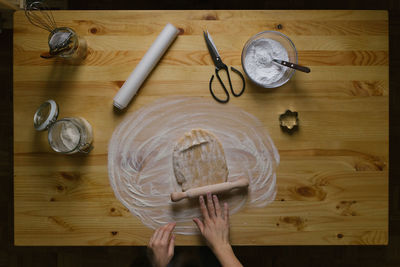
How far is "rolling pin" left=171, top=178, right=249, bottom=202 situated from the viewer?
2.58 feet

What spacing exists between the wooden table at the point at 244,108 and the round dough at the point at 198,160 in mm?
129

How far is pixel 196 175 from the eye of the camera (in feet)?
2.68

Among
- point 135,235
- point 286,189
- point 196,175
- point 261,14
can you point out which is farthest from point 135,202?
point 261,14

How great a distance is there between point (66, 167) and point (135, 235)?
11.2 inches

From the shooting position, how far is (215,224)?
78 cm

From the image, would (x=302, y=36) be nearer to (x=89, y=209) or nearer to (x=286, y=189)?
(x=286, y=189)

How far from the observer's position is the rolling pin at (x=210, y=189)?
0.79 m

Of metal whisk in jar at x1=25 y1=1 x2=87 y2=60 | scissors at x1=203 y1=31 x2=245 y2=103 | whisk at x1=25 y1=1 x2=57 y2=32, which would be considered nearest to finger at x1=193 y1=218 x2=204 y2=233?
scissors at x1=203 y1=31 x2=245 y2=103
